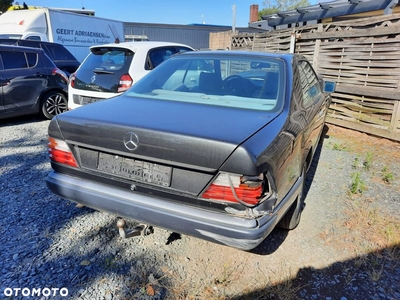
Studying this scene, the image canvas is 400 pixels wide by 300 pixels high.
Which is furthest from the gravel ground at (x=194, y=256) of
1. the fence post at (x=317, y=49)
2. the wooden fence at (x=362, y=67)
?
the fence post at (x=317, y=49)

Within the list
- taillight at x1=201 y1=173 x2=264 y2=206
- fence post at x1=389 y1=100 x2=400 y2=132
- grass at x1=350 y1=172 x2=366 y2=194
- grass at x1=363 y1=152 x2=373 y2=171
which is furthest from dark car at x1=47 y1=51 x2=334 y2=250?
fence post at x1=389 y1=100 x2=400 y2=132

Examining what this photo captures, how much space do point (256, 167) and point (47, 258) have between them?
1921 millimetres

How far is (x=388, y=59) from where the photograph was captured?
531cm

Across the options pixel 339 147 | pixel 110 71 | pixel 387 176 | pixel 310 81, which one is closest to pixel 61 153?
pixel 310 81

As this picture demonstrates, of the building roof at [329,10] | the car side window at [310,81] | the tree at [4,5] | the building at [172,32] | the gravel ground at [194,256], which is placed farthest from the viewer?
the tree at [4,5]

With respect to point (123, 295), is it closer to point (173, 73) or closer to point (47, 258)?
point (47, 258)

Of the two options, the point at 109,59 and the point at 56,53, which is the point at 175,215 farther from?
the point at 56,53

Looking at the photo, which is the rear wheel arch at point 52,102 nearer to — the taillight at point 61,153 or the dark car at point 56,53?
the dark car at point 56,53

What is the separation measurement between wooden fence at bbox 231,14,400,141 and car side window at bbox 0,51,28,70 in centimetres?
635

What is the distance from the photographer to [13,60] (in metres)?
6.12

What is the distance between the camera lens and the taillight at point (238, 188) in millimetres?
1714

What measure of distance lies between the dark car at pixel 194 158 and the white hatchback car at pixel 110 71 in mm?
2521

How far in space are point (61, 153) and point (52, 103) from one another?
5238mm

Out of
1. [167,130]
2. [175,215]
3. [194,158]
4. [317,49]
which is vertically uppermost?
[317,49]
